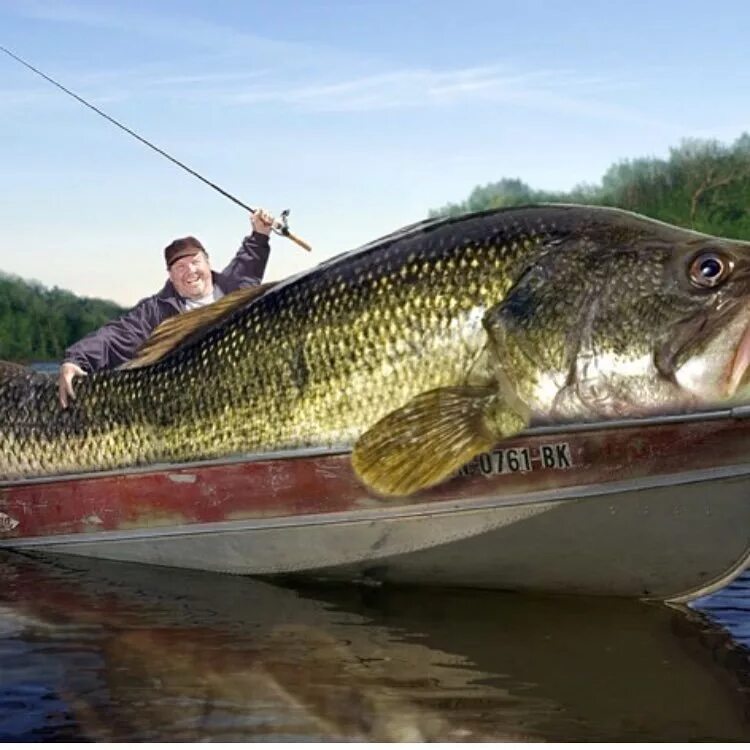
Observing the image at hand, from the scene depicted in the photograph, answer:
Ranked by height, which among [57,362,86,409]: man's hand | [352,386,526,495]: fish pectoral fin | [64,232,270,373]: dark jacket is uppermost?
[64,232,270,373]: dark jacket

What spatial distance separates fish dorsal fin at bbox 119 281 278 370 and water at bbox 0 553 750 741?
50.2 inches

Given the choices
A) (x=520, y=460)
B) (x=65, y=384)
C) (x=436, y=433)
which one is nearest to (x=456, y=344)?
(x=436, y=433)

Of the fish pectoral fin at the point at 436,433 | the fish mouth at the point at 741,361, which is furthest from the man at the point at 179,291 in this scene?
the fish mouth at the point at 741,361

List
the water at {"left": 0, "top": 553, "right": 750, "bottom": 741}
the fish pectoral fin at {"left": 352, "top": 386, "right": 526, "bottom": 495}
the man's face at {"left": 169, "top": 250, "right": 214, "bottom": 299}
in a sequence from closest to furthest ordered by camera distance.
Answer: the water at {"left": 0, "top": 553, "right": 750, "bottom": 741}
the fish pectoral fin at {"left": 352, "top": 386, "right": 526, "bottom": 495}
the man's face at {"left": 169, "top": 250, "right": 214, "bottom": 299}

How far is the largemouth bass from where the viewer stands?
18.9ft

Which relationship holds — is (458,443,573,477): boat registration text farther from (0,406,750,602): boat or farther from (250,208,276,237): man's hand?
(250,208,276,237): man's hand

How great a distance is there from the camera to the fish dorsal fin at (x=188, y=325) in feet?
23.4

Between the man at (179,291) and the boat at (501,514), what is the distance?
1273 millimetres

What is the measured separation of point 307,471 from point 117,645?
1276mm

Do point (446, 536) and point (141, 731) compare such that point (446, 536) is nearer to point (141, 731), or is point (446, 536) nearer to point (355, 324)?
point (355, 324)

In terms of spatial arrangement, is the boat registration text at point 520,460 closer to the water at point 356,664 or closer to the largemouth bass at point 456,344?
the largemouth bass at point 456,344

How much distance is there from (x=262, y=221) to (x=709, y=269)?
3914 millimetres

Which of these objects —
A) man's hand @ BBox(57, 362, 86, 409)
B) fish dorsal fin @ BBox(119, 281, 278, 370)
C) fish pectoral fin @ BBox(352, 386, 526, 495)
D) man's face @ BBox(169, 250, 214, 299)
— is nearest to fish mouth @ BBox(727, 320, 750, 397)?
fish pectoral fin @ BBox(352, 386, 526, 495)

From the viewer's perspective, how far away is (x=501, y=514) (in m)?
6.31
